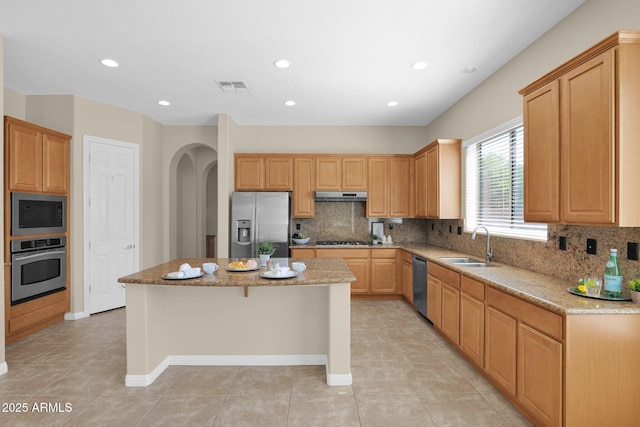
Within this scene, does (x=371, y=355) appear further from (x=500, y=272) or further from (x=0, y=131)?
(x=0, y=131)

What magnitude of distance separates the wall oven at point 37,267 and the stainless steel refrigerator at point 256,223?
2114mm

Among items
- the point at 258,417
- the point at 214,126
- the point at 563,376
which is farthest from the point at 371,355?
the point at 214,126

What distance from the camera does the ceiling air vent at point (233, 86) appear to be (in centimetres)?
386

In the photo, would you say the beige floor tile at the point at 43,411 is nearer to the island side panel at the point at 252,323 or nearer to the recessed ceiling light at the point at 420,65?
the island side panel at the point at 252,323

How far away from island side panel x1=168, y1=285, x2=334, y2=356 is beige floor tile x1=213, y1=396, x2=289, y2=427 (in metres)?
0.56

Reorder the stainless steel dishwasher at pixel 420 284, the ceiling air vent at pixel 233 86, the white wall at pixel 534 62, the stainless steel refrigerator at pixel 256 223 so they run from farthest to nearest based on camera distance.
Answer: the stainless steel refrigerator at pixel 256 223
the stainless steel dishwasher at pixel 420 284
the ceiling air vent at pixel 233 86
the white wall at pixel 534 62

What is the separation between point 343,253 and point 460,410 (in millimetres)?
2987

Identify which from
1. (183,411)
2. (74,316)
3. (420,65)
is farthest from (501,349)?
(74,316)

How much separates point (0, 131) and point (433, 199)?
4.64 metres

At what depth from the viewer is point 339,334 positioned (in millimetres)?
2637

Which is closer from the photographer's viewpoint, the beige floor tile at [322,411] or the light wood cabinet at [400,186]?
the beige floor tile at [322,411]

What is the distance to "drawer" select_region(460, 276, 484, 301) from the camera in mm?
2671

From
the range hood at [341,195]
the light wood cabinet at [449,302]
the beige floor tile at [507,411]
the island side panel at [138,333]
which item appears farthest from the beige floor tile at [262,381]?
the range hood at [341,195]

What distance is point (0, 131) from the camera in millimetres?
2828
